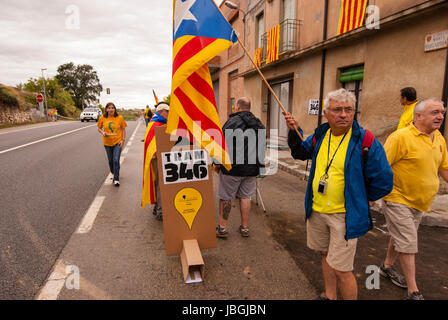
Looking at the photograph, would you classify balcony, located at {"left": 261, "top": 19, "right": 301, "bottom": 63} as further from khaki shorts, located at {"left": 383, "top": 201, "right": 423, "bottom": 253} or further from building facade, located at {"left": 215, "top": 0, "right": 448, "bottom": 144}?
khaki shorts, located at {"left": 383, "top": 201, "right": 423, "bottom": 253}

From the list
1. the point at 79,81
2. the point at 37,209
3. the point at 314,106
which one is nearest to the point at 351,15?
the point at 314,106

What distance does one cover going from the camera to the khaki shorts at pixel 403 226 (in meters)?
2.64

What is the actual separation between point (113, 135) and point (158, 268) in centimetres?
414

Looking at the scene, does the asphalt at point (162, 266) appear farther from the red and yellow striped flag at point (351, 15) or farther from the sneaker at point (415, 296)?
the red and yellow striped flag at point (351, 15)

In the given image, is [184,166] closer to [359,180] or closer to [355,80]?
[359,180]

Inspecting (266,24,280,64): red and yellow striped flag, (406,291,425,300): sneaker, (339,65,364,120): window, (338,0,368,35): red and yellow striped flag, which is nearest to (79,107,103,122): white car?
(266,24,280,64): red and yellow striped flag

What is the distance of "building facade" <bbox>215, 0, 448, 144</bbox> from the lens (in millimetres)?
6527

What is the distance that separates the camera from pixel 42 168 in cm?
793

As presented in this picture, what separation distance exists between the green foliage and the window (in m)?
28.4

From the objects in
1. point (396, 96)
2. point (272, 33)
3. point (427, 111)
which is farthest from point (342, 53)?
point (427, 111)

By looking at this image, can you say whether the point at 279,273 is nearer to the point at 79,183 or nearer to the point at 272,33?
the point at 79,183

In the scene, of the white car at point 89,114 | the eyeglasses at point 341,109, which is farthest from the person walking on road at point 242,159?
the white car at point 89,114
